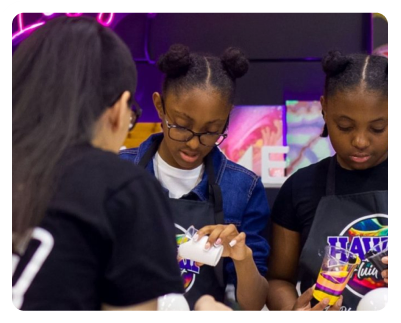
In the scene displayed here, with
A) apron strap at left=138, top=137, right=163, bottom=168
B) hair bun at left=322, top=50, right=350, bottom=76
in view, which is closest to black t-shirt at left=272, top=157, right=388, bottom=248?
hair bun at left=322, top=50, right=350, bottom=76

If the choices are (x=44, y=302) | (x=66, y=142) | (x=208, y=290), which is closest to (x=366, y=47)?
(x=208, y=290)

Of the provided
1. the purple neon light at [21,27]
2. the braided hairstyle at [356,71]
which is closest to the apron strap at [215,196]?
the braided hairstyle at [356,71]

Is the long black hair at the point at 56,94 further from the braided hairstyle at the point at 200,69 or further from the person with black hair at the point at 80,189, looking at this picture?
the braided hairstyle at the point at 200,69

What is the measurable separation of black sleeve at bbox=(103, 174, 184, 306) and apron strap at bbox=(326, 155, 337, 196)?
60cm

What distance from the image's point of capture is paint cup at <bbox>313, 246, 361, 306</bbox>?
49.4 inches

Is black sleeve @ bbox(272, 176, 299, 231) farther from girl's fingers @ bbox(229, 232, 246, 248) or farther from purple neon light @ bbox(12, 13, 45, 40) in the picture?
purple neon light @ bbox(12, 13, 45, 40)

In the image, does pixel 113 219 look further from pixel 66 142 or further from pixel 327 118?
pixel 327 118

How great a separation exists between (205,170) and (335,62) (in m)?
0.41

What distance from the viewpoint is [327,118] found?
4.49ft

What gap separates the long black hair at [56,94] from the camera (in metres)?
0.92

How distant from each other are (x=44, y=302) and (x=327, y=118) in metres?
0.81
